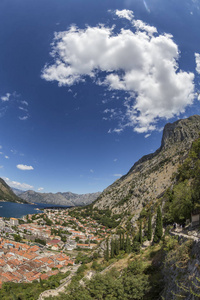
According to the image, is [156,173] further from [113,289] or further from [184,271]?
[184,271]

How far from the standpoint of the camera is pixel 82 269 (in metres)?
36.2

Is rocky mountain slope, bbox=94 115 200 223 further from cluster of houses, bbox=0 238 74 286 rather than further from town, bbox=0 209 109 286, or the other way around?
cluster of houses, bbox=0 238 74 286

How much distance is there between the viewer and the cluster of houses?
39.7m

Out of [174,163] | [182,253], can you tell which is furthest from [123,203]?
[182,253]

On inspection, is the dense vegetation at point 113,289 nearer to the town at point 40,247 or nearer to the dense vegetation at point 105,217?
the town at point 40,247

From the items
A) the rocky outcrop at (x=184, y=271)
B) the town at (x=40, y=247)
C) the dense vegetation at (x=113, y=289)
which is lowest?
the town at (x=40, y=247)

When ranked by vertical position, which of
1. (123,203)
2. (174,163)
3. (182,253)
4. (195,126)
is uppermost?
(195,126)

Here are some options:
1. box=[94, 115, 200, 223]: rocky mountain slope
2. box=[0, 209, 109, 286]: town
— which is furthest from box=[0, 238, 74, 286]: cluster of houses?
box=[94, 115, 200, 223]: rocky mountain slope

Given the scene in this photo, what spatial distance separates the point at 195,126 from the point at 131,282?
138588mm

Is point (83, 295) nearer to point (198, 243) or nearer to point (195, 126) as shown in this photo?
point (198, 243)

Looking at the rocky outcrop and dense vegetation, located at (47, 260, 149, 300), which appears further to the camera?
dense vegetation, located at (47, 260, 149, 300)

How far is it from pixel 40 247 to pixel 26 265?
2468cm

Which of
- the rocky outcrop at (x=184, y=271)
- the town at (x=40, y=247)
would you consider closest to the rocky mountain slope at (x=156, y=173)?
the town at (x=40, y=247)

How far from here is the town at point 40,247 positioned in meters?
43.5
